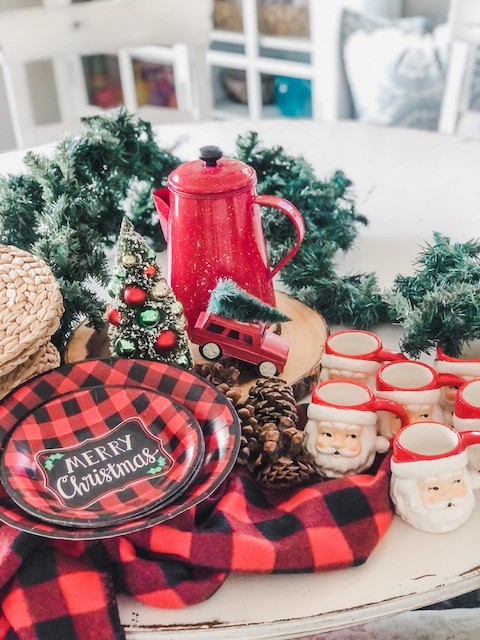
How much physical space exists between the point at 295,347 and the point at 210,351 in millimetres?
97

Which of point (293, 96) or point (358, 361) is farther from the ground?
point (358, 361)

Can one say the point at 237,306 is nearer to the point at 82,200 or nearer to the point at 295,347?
the point at 295,347

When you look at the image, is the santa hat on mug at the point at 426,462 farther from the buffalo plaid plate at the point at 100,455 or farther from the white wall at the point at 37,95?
the white wall at the point at 37,95

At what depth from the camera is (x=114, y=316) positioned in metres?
0.69

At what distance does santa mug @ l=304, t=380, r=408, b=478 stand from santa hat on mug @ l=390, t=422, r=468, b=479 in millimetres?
35

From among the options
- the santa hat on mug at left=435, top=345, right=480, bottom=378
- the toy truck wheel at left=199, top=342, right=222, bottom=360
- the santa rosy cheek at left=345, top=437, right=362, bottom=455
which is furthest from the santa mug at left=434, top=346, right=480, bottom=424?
the toy truck wheel at left=199, top=342, right=222, bottom=360

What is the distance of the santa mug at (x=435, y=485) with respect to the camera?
570 mm

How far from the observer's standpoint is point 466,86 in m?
1.63

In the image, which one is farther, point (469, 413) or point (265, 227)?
point (265, 227)

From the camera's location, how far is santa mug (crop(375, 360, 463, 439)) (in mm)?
638

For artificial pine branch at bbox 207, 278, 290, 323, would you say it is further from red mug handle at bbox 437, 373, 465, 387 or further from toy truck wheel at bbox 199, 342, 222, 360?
red mug handle at bbox 437, 373, 465, 387

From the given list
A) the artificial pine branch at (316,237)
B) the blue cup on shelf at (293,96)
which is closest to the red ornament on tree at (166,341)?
the artificial pine branch at (316,237)

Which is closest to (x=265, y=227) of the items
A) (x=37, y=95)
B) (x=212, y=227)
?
(x=212, y=227)

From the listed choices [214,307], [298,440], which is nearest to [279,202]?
[214,307]
